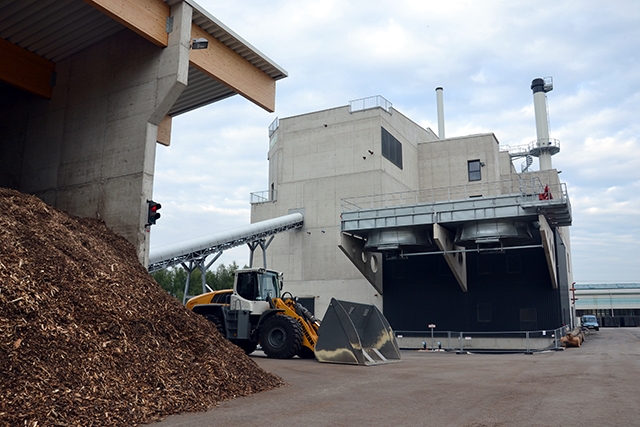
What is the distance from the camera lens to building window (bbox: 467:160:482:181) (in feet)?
127

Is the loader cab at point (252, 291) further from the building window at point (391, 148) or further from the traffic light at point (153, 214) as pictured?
the building window at point (391, 148)

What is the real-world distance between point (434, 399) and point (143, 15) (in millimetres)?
11969

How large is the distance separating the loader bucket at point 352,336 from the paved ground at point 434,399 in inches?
25.3

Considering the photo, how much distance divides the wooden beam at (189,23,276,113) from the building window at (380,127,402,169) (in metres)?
17.4

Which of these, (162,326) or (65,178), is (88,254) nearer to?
(162,326)

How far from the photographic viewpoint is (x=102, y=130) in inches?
613

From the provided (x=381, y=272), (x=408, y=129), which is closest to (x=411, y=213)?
(x=381, y=272)

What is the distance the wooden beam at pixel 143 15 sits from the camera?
42.5 feet

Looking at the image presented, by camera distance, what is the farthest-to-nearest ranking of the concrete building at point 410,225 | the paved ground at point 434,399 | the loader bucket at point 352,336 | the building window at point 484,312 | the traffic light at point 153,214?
the building window at point 484,312
the concrete building at point 410,225
the loader bucket at point 352,336
the traffic light at point 153,214
the paved ground at point 434,399

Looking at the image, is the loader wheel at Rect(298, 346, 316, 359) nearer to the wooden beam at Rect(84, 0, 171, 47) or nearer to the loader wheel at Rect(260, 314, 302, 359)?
the loader wheel at Rect(260, 314, 302, 359)

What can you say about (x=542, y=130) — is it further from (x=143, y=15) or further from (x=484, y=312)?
(x=143, y=15)

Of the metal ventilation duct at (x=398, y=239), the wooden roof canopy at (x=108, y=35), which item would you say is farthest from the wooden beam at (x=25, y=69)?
the metal ventilation duct at (x=398, y=239)

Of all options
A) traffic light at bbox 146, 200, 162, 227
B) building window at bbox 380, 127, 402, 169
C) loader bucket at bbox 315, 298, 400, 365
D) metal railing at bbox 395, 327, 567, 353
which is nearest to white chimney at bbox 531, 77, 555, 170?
building window at bbox 380, 127, 402, 169

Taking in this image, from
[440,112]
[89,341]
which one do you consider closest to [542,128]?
[440,112]
